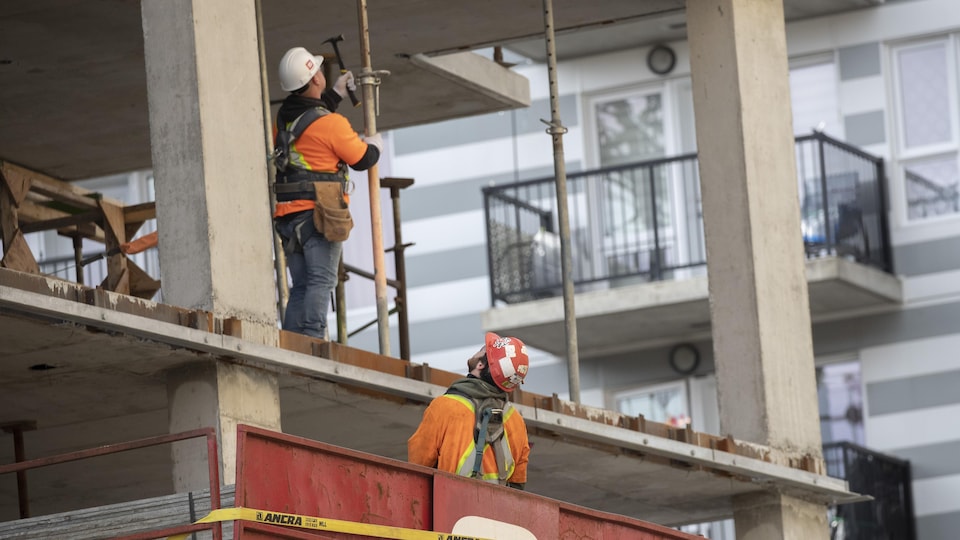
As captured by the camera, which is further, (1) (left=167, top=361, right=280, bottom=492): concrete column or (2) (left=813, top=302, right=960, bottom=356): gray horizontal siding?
(2) (left=813, top=302, right=960, bottom=356): gray horizontal siding

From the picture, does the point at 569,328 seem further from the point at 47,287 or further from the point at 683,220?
the point at 683,220

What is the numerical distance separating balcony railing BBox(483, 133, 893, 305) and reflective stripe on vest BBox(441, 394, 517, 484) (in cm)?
1633

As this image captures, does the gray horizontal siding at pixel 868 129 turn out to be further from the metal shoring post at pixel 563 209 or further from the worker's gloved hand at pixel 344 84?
the worker's gloved hand at pixel 344 84

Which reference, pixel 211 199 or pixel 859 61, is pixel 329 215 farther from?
pixel 859 61

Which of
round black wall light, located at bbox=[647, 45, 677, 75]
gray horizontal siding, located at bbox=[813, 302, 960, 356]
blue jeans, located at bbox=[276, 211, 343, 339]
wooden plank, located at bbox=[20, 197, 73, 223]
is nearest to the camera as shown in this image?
blue jeans, located at bbox=[276, 211, 343, 339]

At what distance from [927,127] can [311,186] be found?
1582cm

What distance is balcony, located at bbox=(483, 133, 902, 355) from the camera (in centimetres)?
3072

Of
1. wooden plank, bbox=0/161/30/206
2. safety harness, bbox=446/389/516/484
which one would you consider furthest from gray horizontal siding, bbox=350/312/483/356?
safety harness, bbox=446/389/516/484

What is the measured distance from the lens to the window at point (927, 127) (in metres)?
31.1

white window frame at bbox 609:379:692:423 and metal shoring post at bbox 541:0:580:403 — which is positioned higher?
white window frame at bbox 609:379:692:423

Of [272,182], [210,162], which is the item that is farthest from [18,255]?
[210,162]

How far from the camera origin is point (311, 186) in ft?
56.4

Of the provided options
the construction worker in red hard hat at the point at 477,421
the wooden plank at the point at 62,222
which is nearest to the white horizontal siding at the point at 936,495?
the wooden plank at the point at 62,222

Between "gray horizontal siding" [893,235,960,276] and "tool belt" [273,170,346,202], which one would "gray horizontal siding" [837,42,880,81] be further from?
"tool belt" [273,170,346,202]
